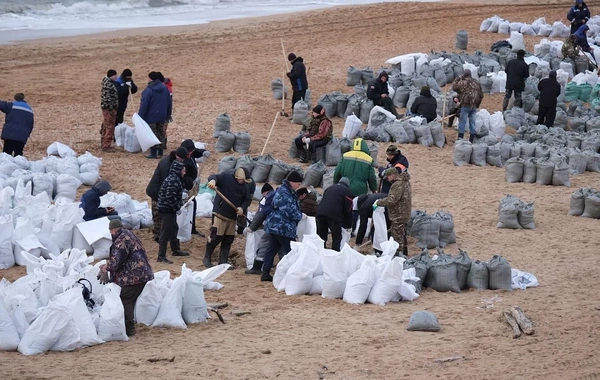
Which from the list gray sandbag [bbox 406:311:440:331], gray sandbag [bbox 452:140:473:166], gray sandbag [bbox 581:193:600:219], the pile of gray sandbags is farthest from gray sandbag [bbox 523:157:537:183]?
gray sandbag [bbox 406:311:440:331]

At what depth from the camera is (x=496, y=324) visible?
11.6 meters

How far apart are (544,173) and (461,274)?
5.40 metres

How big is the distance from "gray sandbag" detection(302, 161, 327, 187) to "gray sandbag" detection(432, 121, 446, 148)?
387cm

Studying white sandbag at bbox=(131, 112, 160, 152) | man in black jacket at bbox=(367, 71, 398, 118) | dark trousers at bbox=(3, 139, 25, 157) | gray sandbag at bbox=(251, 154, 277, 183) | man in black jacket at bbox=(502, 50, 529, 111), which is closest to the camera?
gray sandbag at bbox=(251, 154, 277, 183)

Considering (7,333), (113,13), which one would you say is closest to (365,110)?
(7,333)

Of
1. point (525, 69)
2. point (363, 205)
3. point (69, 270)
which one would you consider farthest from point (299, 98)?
point (69, 270)

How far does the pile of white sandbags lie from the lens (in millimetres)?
10477

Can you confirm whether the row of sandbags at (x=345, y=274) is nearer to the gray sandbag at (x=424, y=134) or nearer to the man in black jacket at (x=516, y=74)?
the gray sandbag at (x=424, y=134)

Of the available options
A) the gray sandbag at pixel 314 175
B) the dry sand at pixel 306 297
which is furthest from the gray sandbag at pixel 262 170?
the dry sand at pixel 306 297

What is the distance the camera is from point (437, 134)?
20.6 m

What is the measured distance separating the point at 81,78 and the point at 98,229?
11.8 metres

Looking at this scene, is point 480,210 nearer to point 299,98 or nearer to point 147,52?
point 299,98

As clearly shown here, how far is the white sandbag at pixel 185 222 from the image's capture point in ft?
48.4

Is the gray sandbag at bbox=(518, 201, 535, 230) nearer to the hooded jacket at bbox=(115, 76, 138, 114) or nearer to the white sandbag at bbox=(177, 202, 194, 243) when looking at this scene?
the white sandbag at bbox=(177, 202, 194, 243)
